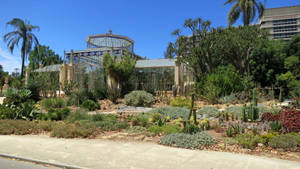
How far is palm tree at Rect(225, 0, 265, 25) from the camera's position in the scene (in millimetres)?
22277

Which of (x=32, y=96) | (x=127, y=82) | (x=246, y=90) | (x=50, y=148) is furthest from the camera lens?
(x=127, y=82)

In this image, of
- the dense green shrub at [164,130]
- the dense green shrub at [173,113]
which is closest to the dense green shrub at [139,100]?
the dense green shrub at [173,113]

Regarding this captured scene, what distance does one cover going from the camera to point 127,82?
18047mm

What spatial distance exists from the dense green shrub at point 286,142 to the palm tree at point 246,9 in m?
19.5

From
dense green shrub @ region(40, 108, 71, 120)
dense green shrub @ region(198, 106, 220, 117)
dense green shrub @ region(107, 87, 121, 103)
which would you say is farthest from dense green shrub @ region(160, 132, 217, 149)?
dense green shrub @ region(107, 87, 121, 103)

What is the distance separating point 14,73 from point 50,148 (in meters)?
40.0

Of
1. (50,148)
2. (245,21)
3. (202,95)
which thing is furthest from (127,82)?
(245,21)

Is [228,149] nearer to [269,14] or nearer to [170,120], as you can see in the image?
[170,120]

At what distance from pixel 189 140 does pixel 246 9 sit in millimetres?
20567

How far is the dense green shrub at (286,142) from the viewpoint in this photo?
217 inches

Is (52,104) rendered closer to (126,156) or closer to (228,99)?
(126,156)

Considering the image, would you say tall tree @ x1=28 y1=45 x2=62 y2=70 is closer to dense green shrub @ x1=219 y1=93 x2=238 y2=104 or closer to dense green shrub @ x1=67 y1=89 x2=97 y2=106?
dense green shrub @ x1=67 y1=89 x2=97 y2=106

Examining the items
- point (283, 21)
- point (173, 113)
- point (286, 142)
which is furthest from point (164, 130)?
point (283, 21)

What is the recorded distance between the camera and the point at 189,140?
6102mm
